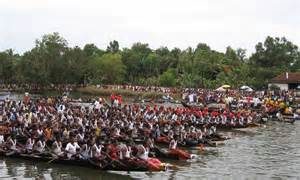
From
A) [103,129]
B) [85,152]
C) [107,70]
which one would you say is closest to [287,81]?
[107,70]

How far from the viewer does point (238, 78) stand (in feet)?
273

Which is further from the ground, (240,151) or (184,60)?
(184,60)

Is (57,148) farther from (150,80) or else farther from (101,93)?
(150,80)

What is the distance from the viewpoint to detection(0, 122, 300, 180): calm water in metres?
24.6

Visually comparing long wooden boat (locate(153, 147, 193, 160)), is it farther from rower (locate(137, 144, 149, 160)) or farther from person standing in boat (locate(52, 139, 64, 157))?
person standing in boat (locate(52, 139, 64, 157))

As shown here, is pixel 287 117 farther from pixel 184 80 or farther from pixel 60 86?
pixel 60 86

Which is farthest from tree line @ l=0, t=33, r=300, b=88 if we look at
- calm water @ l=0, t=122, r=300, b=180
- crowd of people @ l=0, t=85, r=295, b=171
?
calm water @ l=0, t=122, r=300, b=180

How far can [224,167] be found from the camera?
27.4 metres

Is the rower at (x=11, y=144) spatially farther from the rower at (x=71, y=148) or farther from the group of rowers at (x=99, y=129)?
the rower at (x=71, y=148)

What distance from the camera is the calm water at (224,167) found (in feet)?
80.7

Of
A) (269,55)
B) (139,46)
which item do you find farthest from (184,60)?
(139,46)

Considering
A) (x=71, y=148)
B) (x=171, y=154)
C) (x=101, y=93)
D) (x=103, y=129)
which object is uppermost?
(x=101, y=93)

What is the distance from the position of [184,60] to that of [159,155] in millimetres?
71331

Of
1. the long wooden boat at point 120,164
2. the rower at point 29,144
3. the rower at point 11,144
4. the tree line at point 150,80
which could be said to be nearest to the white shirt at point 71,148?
the long wooden boat at point 120,164
